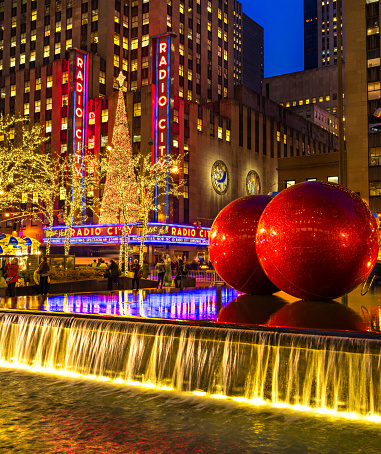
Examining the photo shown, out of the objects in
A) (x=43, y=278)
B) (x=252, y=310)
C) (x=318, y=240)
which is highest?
(x=318, y=240)

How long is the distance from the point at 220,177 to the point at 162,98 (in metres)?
16.5

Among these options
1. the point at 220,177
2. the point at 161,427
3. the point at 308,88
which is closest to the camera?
the point at 161,427

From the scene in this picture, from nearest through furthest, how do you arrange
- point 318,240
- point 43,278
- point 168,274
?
point 318,240 < point 43,278 < point 168,274

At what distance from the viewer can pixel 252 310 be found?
11891 millimetres

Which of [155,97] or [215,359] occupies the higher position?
[155,97]

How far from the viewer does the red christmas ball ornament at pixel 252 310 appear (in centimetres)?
1026

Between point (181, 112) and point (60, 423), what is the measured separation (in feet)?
211

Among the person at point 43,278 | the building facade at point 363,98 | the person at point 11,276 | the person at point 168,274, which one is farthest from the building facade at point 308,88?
the person at point 11,276

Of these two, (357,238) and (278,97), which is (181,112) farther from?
(278,97)

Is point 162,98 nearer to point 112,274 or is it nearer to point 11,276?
point 112,274

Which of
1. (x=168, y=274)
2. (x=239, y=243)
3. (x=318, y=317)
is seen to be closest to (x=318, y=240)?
(x=318, y=317)

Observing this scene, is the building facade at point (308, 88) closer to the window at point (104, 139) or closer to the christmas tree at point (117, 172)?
the window at point (104, 139)

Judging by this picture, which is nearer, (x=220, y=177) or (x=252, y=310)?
(x=252, y=310)

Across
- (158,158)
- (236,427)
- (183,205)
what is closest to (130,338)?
(236,427)
